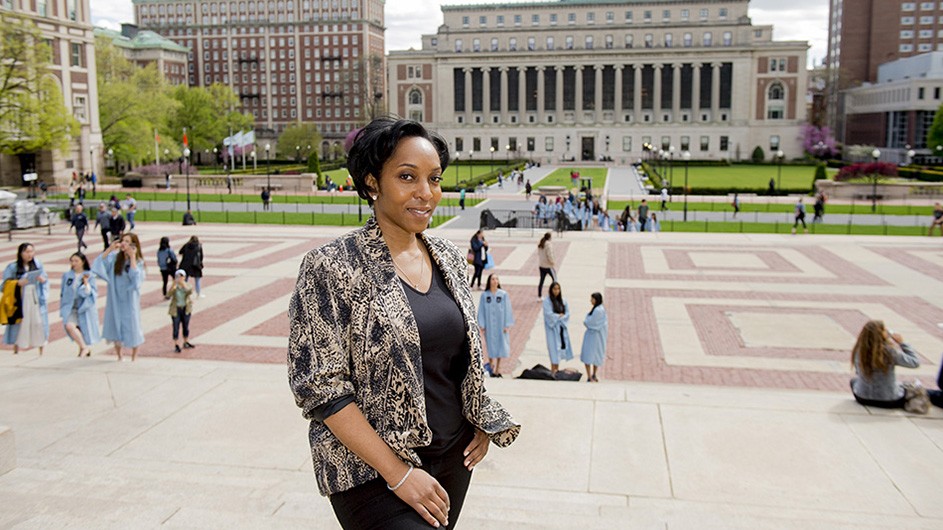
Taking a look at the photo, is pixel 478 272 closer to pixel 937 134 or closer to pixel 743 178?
pixel 743 178

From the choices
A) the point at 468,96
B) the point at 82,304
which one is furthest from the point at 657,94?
the point at 82,304

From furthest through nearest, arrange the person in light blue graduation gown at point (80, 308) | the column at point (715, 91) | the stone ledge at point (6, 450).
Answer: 1. the column at point (715, 91)
2. the person in light blue graduation gown at point (80, 308)
3. the stone ledge at point (6, 450)

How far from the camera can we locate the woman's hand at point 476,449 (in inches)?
129

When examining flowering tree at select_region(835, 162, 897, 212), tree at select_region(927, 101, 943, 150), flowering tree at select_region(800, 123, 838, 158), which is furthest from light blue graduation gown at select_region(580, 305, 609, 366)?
flowering tree at select_region(800, 123, 838, 158)

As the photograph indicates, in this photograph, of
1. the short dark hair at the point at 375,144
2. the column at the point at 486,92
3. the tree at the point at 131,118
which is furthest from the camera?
the column at the point at 486,92

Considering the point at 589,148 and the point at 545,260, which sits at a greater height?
the point at 589,148

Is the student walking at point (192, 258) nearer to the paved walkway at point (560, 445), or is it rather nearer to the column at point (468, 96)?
the paved walkway at point (560, 445)

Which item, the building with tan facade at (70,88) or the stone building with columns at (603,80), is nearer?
the building with tan facade at (70,88)

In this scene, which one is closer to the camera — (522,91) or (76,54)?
(76,54)

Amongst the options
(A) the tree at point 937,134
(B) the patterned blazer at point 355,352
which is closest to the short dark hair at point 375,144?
(B) the patterned blazer at point 355,352

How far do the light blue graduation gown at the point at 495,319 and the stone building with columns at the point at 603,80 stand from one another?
102898 mm

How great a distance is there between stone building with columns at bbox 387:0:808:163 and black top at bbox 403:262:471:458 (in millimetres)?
112854

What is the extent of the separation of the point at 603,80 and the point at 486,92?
1757 cm

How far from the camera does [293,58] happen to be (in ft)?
470
